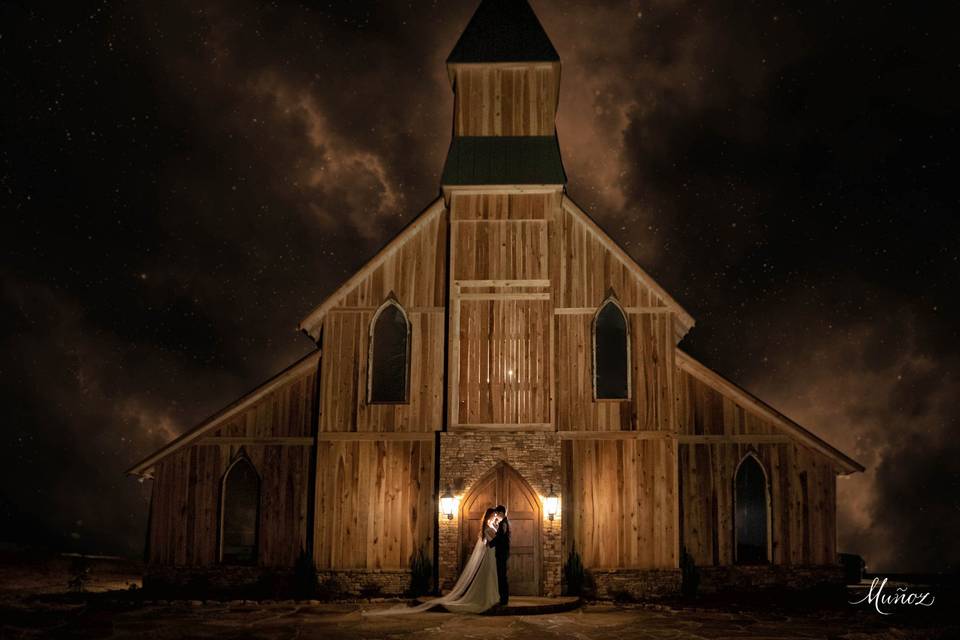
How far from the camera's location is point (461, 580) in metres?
20.2

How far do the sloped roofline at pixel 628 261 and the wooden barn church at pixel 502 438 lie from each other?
5cm

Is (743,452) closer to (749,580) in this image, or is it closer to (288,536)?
(749,580)

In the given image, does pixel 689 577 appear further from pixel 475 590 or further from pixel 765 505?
pixel 475 590

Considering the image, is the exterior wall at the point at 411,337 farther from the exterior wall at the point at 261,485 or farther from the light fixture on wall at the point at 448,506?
the light fixture on wall at the point at 448,506

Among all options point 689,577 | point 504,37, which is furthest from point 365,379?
point 504,37

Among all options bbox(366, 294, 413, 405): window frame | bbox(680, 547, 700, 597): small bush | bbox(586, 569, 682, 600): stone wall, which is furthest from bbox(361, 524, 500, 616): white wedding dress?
bbox(680, 547, 700, 597): small bush

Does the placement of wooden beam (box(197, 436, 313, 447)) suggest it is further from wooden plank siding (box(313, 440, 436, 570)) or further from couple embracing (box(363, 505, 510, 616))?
couple embracing (box(363, 505, 510, 616))

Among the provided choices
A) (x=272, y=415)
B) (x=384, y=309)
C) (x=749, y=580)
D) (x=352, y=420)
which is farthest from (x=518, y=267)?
(x=749, y=580)

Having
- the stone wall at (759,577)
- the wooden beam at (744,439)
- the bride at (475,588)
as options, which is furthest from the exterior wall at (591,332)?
the bride at (475,588)

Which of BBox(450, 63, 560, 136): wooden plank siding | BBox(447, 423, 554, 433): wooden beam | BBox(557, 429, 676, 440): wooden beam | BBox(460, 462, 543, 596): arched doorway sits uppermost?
BBox(450, 63, 560, 136): wooden plank siding

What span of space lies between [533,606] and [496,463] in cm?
357

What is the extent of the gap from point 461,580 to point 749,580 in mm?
7269

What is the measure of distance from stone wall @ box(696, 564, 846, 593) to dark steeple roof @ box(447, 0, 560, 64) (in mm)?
13104

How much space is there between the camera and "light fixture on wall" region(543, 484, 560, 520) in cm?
2183
